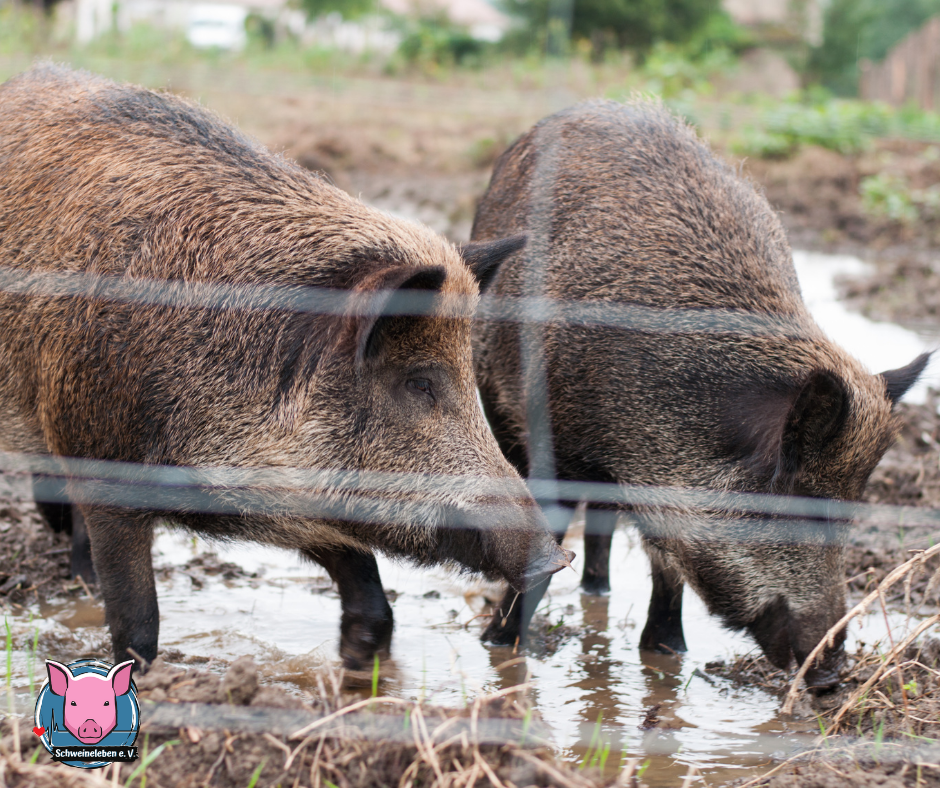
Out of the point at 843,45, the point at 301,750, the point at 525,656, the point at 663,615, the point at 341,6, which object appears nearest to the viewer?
the point at 301,750

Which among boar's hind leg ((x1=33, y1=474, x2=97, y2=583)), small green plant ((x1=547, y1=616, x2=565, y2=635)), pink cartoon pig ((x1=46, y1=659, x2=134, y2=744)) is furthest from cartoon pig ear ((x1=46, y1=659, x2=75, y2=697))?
small green plant ((x1=547, y1=616, x2=565, y2=635))

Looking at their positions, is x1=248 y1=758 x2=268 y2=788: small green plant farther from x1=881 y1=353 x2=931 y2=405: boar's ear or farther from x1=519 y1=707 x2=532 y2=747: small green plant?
x1=881 y1=353 x2=931 y2=405: boar's ear

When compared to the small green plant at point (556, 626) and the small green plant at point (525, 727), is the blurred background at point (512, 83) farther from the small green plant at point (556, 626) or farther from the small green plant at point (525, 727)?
the small green plant at point (525, 727)

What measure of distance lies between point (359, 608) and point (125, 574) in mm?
823

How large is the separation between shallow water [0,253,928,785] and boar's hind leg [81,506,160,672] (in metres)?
0.32

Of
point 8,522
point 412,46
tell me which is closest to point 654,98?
point 8,522

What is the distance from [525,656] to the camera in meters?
4.03

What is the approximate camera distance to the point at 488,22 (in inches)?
1204

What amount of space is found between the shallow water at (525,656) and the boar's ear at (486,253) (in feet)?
3.56

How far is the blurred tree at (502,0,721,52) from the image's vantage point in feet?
76.1

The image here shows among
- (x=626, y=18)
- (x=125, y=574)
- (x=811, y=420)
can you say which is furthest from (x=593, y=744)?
(x=626, y=18)

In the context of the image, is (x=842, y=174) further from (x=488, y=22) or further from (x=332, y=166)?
(x=488, y=22)

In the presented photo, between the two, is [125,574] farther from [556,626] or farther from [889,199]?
[889,199]

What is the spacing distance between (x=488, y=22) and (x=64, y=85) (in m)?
28.2
